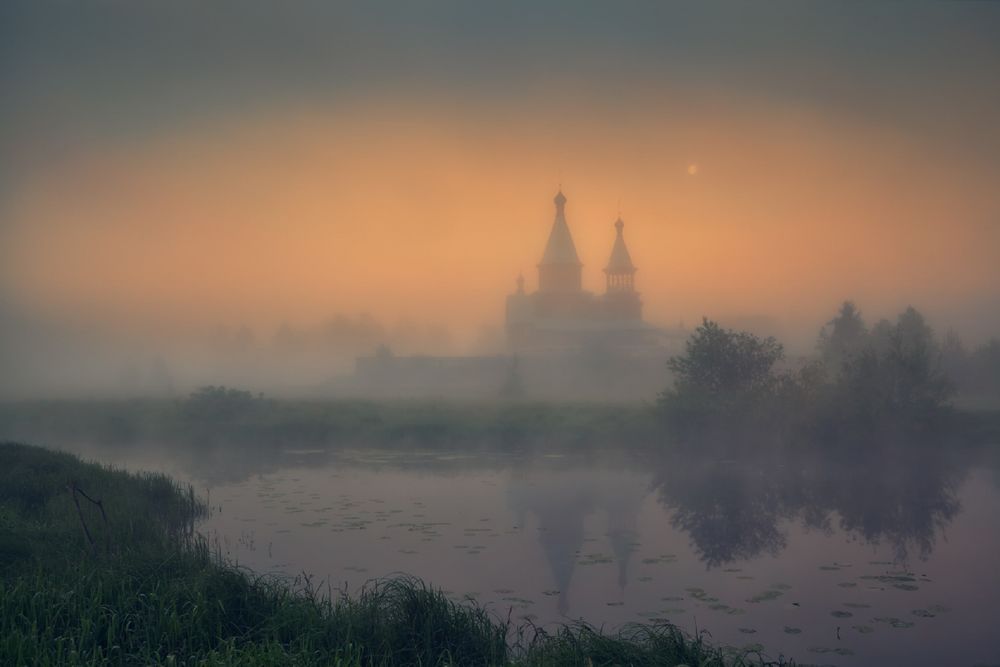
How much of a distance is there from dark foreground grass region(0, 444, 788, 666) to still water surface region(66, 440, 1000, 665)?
5.51 feet

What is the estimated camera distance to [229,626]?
8867mm

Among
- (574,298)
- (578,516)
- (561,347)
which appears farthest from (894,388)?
(574,298)

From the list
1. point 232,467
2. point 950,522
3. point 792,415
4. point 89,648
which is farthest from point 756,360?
point 89,648

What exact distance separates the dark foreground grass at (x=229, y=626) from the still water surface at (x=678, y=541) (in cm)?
168

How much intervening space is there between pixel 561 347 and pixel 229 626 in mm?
58311

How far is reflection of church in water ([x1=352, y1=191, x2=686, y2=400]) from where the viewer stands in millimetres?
61094

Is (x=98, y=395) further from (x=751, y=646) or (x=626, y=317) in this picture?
(x=751, y=646)

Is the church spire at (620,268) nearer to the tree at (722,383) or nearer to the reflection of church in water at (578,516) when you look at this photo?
the tree at (722,383)

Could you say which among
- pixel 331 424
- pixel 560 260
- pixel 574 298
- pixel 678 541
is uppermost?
pixel 560 260

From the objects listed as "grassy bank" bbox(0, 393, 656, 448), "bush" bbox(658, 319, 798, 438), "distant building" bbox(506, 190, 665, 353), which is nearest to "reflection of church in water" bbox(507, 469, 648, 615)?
"bush" bbox(658, 319, 798, 438)

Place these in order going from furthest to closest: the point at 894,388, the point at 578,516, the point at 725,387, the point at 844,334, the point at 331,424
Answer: the point at 844,334
the point at 331,424
the point at 725,387
the point at 894,388
the point at 578,516

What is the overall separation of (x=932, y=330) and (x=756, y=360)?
2820 centimetres

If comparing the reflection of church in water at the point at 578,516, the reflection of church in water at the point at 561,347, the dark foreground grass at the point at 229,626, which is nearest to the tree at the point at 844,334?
the reflection of church in water at the point at 561,347

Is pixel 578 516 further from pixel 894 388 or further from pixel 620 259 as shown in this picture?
pixel 620 259
